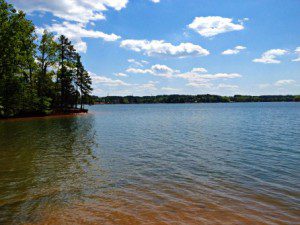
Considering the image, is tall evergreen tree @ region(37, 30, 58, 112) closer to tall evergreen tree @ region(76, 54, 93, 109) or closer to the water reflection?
tall evergreen tree @ region(76, 54, 93, 109)

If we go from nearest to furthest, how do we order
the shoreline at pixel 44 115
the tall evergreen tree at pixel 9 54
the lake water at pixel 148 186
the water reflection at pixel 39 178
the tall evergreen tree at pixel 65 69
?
the lake water at pixel 148 186 < the water reflection at pixel 39 178 < the tall evergreen tree at pixel 9 54 < the shoreline at pixel 44 115 < the tall evergreen tree at pixel 65 69

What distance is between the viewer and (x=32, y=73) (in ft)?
200

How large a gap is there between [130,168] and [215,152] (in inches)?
315

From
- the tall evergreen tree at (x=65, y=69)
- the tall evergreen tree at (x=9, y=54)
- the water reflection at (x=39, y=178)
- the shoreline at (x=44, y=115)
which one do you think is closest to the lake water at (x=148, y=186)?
the water reflection at (x=39, y=178)

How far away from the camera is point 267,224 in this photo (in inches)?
316

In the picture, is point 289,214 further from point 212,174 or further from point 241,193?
point 212,174

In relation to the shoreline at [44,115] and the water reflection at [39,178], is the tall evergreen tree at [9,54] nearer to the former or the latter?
the shoreline at [44,115]

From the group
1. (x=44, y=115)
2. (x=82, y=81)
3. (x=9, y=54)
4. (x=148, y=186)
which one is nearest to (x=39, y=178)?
(x=148, y=186)

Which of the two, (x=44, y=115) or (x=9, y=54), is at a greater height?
(x=9, y=54)

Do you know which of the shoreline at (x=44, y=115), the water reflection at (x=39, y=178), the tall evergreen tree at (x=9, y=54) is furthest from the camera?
the shoreline at (x=44, y=115)

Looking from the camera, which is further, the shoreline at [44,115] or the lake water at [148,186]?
the shoreline at [44,115]

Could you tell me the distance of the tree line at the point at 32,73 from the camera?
126ft

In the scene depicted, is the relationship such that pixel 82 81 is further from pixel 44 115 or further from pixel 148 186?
pixel 148 186

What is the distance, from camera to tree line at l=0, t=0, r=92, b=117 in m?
38.4
